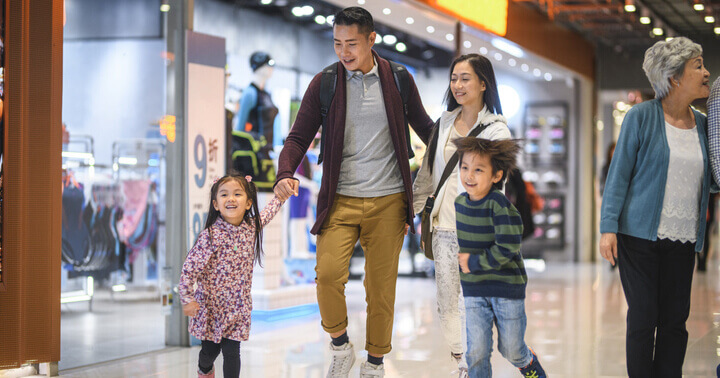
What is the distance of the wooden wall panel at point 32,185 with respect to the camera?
3.95 meters

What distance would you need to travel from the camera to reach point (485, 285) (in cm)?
291

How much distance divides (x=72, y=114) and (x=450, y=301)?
2401 millimetres

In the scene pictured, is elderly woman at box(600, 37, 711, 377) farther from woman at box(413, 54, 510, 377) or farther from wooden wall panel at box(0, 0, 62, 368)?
wooden wall panel at box(0, 0, 62, 368)

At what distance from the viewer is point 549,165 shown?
13523mm

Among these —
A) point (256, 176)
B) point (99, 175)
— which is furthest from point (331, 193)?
point (256, 176)

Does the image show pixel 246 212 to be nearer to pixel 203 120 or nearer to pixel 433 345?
pixel 203 120

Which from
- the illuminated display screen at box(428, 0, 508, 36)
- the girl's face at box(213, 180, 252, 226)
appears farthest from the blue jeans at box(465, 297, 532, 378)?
the illuminated display screen at box(428, 0, 508, 36)

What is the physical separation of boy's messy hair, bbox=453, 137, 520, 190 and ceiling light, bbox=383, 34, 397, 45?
5017 millimetres

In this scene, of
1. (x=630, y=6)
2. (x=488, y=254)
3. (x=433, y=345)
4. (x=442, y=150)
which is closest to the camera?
(x=488, y=254)

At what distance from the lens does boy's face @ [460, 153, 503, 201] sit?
9.51ft

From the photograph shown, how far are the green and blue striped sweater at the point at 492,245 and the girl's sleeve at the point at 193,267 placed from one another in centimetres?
106

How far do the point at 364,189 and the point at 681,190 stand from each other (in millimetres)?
1248

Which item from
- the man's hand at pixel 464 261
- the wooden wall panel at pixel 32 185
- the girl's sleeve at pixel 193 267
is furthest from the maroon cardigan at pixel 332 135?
the wooden wall panel at pixel 32 185

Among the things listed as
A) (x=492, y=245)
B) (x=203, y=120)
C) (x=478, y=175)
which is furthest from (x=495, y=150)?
(x=203, y=120)
